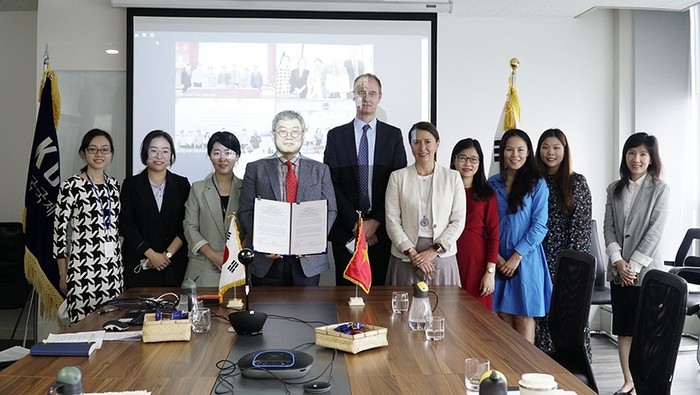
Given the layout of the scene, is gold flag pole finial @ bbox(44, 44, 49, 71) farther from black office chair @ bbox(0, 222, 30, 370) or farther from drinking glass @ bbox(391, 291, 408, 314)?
drinking glass @ bbox(391, 291, 408, 314)

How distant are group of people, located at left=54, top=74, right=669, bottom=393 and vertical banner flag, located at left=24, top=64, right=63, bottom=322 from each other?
0.80 m

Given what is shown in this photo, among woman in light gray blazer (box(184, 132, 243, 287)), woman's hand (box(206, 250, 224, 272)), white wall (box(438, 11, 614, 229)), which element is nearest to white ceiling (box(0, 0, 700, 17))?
white wall (box(438, 11, 614, 229))

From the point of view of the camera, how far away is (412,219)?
4.14 m

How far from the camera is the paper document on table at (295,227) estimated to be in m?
3.55

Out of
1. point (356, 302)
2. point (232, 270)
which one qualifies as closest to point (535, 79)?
point (356, 302)

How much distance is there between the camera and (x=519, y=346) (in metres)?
2.38

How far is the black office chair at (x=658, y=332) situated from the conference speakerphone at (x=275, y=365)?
3.93ft

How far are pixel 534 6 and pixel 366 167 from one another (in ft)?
7.91

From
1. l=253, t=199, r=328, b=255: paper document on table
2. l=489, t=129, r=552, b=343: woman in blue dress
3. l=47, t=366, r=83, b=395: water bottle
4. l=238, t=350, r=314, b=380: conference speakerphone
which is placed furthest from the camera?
l=489, t=129, r=552, b=343: woman in blue dress

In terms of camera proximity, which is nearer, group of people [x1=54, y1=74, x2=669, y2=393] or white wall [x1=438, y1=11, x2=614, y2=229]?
group of people [x1=54, y1=74, x2=669, y2=393]

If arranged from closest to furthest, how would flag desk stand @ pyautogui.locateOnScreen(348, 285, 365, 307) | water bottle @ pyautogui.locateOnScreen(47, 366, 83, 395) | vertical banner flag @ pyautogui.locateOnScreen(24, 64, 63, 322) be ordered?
1. water bottle @ pyautogui.locateOnScreen(47, 366, 83, 395)
2. flag desk stand @ pyautogui.locateOnScreen(348, 285, 365, 307)
3. vertical banner flag @ pyautogui.locateOnScreen(24, 64, 63, 322)

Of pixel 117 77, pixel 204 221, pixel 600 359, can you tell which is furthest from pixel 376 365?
pixel 117 77

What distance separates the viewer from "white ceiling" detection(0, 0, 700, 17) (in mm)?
5609

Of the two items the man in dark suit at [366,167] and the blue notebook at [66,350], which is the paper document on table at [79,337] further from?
the man in dark suit at [366,167]
